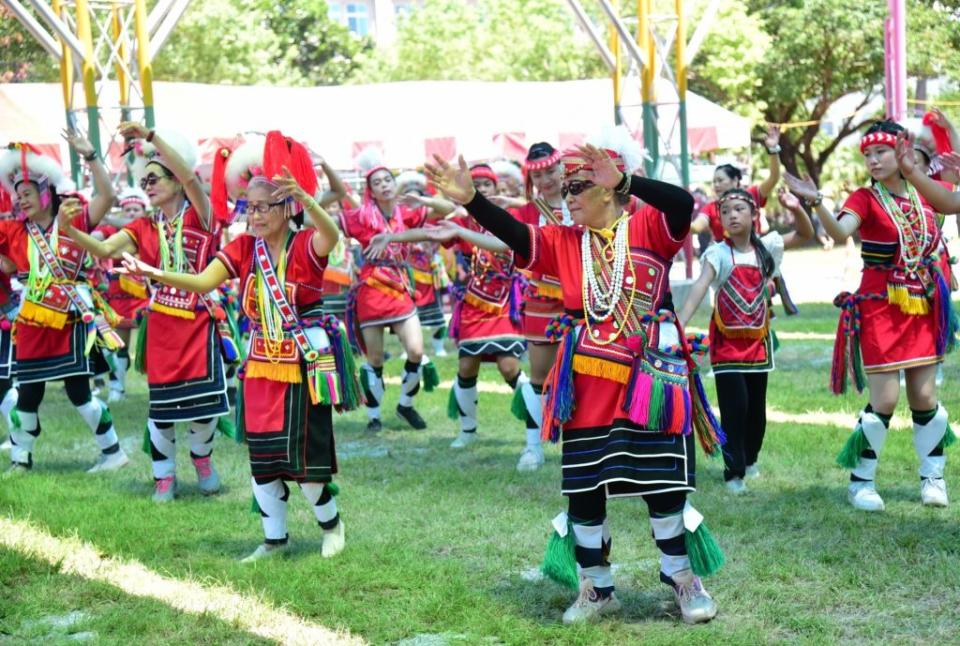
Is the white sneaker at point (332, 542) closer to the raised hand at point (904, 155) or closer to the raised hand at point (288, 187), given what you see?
the raised hand at point (288, 187)

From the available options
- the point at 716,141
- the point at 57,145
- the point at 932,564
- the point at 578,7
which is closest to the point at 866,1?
the point at 716,141

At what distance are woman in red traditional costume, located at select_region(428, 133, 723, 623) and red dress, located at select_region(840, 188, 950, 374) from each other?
1.89 m

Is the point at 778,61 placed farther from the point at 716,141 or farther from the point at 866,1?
the point at 716,141

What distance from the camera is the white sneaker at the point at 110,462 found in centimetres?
867

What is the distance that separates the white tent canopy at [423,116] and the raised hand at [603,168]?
58.9 feet

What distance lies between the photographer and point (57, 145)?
65.5 ft

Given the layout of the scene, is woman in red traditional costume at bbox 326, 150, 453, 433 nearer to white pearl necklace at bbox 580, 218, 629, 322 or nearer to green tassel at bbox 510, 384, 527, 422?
green tassel at bbox 510, 384, 527, 422

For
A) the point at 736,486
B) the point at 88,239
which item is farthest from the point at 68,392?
Answer: the point at 736,486

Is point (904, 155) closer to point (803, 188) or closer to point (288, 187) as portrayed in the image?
point (803, 188)

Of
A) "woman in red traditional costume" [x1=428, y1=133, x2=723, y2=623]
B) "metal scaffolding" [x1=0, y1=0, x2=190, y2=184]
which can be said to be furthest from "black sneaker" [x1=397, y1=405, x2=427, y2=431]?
"metal scaffolding" [x1=0, y1=0, x2=190, y2=184]

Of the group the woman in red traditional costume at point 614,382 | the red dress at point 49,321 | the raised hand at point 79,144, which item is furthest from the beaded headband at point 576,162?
the red dress at point 49,321

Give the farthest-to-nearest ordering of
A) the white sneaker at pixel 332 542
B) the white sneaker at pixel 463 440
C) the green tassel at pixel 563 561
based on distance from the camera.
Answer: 1. the white sneaker at pixel 463 440
2. the white sneaker at pixel 332 542
3. the green tassel at pixel 563 561

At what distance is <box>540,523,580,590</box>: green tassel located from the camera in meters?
5.04

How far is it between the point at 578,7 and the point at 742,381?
10412mm
